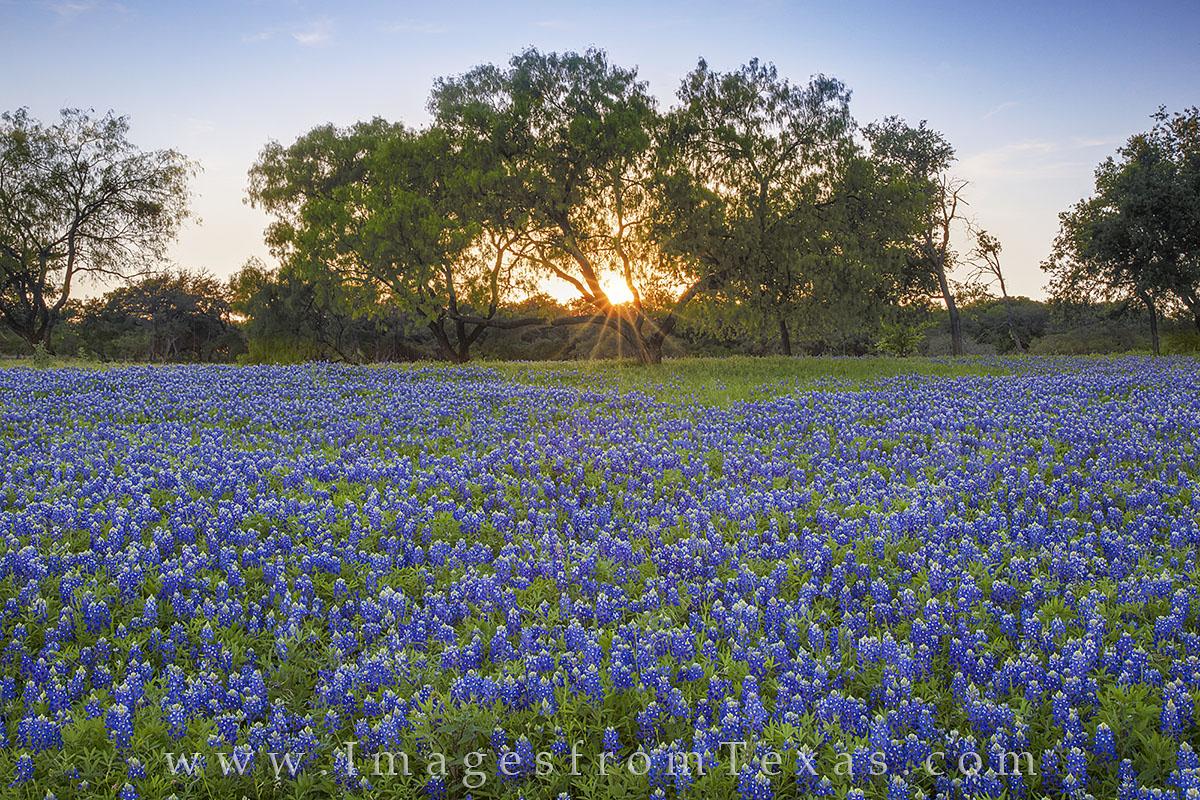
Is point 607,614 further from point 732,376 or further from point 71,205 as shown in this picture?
point 71,205

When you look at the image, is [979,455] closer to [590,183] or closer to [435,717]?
[435,717]

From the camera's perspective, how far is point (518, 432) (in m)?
11.3

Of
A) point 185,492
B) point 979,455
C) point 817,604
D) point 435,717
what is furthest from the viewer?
point 979,455

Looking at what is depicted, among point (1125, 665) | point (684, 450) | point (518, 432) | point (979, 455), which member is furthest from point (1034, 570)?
point (518, 432)

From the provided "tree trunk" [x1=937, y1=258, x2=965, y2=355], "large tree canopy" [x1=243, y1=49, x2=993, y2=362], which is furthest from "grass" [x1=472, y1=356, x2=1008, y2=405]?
"tree trunk" [x1=937, y1=258, x2=965, y2=355]

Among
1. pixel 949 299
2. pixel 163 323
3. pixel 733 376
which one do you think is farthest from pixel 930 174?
pixel 163 323

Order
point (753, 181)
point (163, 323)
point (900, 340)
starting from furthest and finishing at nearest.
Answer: point (163, 323)
point (900, 340)
point (753, 181)

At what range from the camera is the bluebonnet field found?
3582 mm

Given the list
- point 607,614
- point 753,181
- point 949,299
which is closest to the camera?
point 607,614

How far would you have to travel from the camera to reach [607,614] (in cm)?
497

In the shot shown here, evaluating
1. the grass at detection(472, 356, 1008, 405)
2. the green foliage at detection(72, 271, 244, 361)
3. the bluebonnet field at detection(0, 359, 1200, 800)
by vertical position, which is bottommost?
the bluebonnet field at detection(0, 359, 1200, 800)

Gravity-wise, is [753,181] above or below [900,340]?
above

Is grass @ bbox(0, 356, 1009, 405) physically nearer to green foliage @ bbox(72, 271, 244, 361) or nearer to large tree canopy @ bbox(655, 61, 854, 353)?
large tree canopy @ bbox(655, 61, 854, 353)

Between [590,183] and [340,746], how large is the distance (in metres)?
25.0
